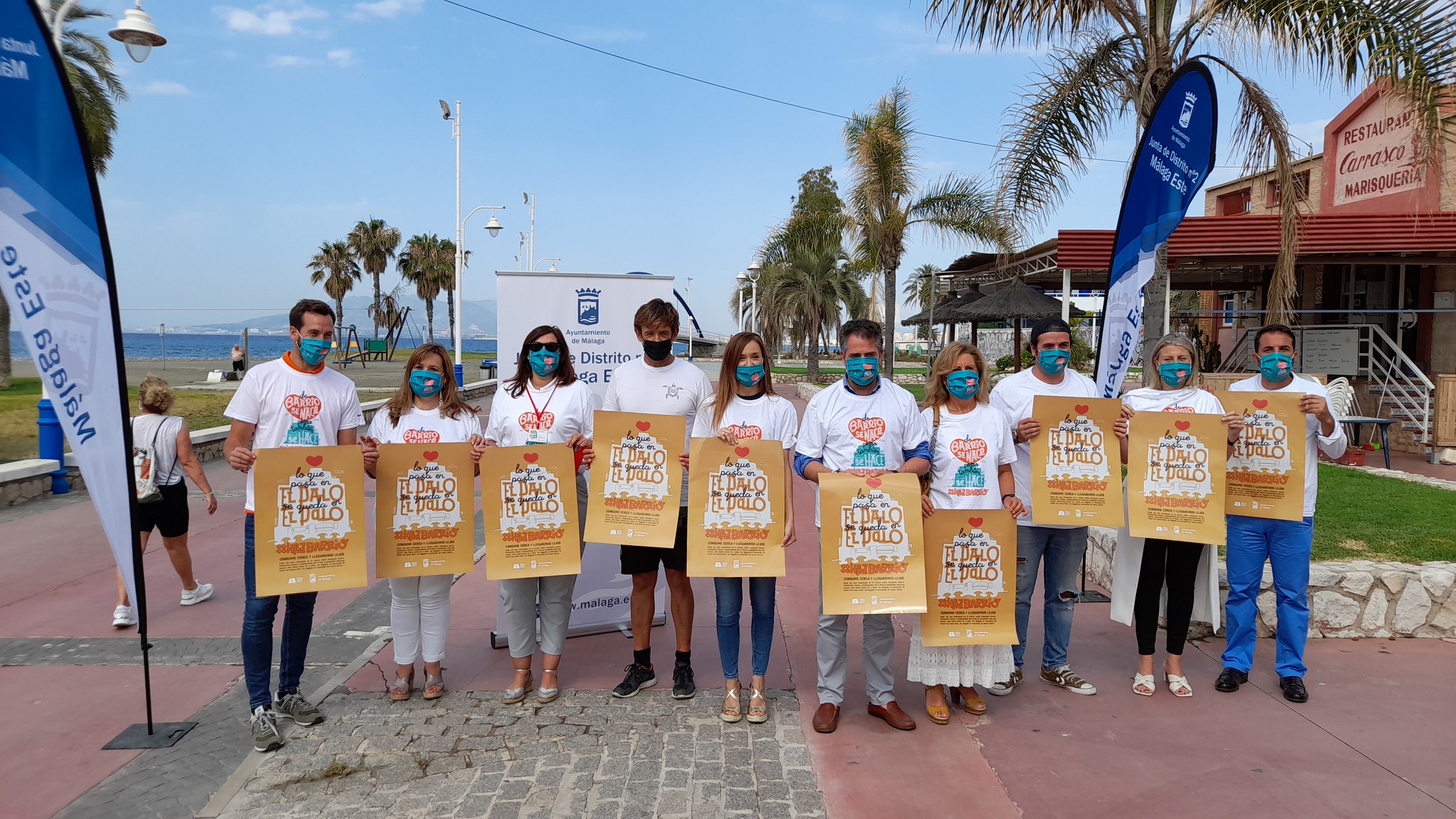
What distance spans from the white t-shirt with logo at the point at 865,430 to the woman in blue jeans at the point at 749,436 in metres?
0.17

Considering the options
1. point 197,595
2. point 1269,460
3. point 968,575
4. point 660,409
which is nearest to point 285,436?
point 660,409

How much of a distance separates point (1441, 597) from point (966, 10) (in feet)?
22.1

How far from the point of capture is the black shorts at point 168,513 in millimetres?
5824

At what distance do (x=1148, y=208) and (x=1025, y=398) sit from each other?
2223 millimetres

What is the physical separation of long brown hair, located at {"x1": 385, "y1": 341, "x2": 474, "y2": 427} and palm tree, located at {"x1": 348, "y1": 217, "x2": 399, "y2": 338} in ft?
194

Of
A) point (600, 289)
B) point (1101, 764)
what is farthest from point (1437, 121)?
point (600, 289)

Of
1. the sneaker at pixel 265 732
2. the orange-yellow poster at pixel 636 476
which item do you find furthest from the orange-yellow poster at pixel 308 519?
the orange-yellow poster at pixel 636 476

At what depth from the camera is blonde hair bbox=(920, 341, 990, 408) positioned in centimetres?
420

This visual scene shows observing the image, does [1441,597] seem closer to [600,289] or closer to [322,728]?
[600,289]

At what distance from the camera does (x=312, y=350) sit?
4.06 m

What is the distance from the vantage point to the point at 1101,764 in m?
3.81

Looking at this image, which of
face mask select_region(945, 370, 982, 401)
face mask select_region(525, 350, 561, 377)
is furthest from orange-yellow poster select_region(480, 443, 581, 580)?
face mask select_region(945, 370, 982, 401)

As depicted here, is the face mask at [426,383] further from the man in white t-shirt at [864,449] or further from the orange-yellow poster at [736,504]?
the man in white t-shirt at [864,449]

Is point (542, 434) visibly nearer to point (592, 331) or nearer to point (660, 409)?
point (660, 409)
